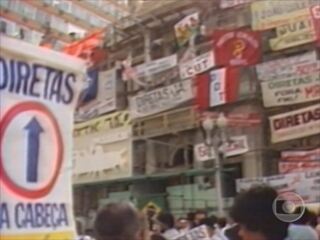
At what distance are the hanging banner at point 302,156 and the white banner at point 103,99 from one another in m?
8.25

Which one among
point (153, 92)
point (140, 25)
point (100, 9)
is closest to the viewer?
point (153, 92)

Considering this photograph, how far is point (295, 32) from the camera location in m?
16.9

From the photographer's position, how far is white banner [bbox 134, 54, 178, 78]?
20.0 m

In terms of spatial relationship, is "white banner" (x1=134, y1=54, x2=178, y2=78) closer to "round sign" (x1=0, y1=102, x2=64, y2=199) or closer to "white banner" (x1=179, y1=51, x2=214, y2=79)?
"white banner" (x1=179, y1=51, x2=214, y2=79)

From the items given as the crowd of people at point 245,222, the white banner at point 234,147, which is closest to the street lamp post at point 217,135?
the white banner at point 234,147

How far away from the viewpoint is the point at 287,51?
18.2m

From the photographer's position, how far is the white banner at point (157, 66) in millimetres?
19953

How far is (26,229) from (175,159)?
19.8 meters

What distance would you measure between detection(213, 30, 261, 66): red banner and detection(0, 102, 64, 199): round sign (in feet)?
52.5

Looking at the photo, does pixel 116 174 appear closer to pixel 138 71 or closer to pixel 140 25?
pixel 138 71

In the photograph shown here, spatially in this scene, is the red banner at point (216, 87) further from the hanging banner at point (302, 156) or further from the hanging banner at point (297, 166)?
the hanging banner at point (297, 166)

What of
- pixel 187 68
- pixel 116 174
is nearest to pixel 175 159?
pixel 116 174

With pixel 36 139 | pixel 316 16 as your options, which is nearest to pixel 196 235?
pixel 36 139

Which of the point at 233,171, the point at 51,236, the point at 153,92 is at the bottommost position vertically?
the point at 51,236
